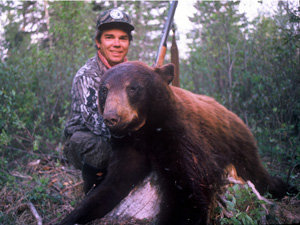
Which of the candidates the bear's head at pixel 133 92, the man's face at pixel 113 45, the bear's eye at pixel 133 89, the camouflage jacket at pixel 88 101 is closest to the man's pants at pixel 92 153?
the camouflage jacket at pixel 88 101

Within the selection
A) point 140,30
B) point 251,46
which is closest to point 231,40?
point 251,46

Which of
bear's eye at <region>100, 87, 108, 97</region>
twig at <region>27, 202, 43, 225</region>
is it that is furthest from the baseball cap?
twig at <region>27, 202, 43, 225</region>

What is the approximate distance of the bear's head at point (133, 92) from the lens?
2223 mm

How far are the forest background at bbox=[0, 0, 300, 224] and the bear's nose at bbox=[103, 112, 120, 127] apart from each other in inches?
64.7

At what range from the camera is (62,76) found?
20.9 ft

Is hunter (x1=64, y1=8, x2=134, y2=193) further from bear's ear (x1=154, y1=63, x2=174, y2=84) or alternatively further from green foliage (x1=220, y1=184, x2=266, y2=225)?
green foliage (x1=220, y1=184, x2=266, y2=225)

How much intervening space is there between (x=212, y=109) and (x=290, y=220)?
133 centimetres

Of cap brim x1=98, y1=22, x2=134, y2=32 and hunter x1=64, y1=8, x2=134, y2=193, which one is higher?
cap brim x1=98, y1=22, x2=134, y2=32

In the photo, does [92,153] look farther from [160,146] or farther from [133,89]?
[133,89]

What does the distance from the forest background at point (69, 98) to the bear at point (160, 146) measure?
904mm

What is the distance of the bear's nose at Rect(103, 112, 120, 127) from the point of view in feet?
6.78

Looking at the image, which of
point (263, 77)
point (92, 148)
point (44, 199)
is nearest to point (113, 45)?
point (92, 148)

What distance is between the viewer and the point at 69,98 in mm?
6191

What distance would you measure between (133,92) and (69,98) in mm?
4146
